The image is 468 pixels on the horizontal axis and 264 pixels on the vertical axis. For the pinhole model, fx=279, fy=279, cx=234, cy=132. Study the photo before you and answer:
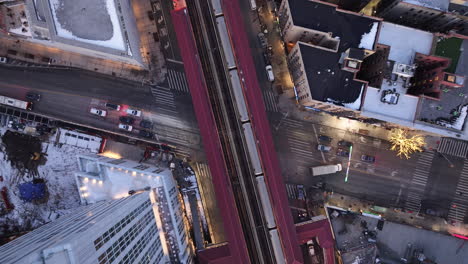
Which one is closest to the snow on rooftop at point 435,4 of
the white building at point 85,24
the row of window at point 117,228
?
the white building at point 85,24

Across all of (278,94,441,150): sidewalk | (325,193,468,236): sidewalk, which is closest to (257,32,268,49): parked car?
(278,94,441,150): sidewalk

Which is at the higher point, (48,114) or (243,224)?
(48,114)

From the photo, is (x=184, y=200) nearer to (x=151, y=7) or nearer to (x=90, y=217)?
(x=90, y=217)

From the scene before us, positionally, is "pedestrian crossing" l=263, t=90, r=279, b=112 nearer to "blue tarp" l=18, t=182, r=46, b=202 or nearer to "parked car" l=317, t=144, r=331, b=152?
"parked car" l=317, t=144, r=331, b=152

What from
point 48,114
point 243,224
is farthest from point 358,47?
point 48,114

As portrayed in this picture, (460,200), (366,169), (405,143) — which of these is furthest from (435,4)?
(460,200)
